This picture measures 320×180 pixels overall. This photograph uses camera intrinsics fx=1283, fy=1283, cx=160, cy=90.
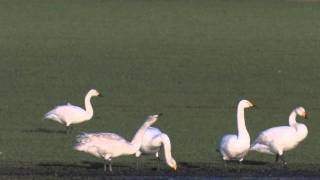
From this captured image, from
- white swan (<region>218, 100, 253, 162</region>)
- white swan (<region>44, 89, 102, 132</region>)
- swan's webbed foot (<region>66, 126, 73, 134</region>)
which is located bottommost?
white swan (<region>218, 100, 253, 162</region>)

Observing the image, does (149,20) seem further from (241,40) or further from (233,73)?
(233,73)

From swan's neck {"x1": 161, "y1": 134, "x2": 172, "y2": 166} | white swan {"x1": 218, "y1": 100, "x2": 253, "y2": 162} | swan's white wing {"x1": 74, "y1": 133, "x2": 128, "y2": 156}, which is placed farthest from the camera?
white swan {"x1": 218, "y1": 100, "x2": 253, "y2": 162}

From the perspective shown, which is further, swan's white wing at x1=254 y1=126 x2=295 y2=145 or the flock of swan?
swan's white wing at x1=254 y1=126 x2=295 y2=145

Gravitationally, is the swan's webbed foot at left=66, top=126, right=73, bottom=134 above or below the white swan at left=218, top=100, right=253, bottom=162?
above

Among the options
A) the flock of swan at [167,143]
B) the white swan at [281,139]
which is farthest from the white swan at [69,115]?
the white swan at [281,139]

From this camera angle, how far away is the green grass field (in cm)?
2020

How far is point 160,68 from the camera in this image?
101ft

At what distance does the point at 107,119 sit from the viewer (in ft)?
72.7

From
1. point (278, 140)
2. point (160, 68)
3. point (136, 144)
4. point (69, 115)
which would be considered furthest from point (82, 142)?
point (160, 68)

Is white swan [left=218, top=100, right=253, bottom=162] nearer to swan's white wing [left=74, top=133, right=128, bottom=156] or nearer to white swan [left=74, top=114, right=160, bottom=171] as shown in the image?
white swan [left=74, top=114, right=160, bottom=171]

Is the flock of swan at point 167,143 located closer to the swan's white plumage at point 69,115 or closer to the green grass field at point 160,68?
the green grass field at point 160,68

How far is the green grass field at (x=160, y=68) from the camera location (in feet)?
66.3

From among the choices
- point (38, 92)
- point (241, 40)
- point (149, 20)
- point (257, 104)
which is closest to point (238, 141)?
point (257, 104)

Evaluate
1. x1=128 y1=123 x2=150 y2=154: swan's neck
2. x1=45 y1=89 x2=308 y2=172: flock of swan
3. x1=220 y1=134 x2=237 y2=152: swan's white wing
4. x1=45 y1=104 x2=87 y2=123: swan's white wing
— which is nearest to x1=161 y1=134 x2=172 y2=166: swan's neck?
x1=45 y1=89 x2=308 y2=172: flock of swan
